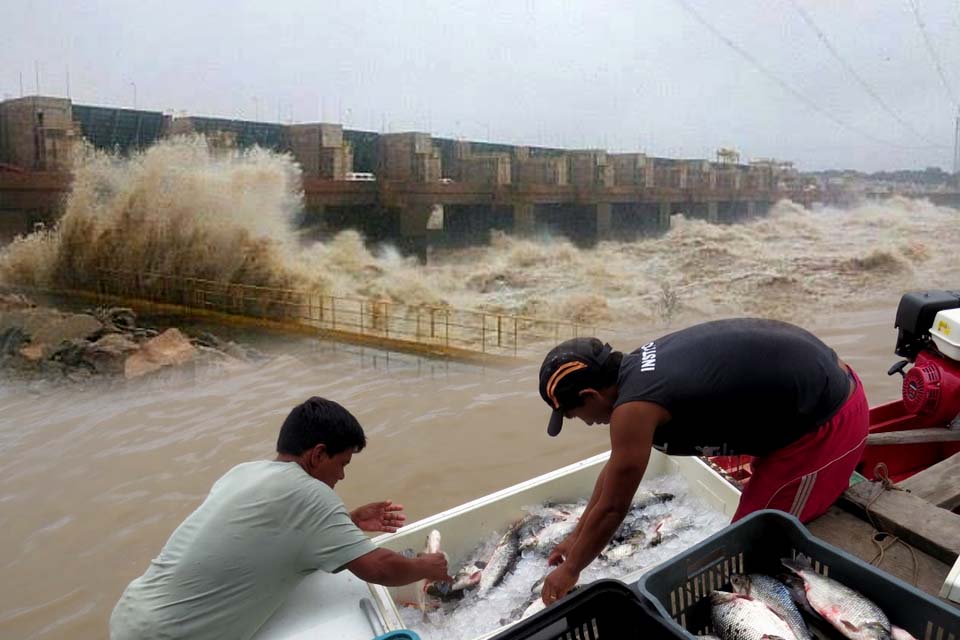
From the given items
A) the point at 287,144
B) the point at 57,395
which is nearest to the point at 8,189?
the point at 57,395

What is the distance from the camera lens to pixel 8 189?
7789mm

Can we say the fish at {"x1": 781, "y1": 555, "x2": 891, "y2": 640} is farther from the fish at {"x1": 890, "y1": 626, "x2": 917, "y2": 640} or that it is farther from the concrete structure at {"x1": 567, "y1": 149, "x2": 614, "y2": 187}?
the concrete structure at {"x1": 567, "y1": 149, "x2": 614, "y2": 187}

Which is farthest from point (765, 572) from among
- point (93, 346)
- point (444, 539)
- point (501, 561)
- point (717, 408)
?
point (93, 346)

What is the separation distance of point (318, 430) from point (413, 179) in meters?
9.00

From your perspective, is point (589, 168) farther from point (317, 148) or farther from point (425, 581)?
point (425, 581)

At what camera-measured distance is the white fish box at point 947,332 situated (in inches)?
127

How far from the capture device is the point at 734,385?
197 cm

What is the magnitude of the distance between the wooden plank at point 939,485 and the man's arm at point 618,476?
132 centimetres

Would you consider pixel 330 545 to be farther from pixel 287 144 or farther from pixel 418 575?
pixel 287 144

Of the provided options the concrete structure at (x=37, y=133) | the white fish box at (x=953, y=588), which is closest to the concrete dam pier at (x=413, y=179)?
the concrete structure at (x=37, y=133)

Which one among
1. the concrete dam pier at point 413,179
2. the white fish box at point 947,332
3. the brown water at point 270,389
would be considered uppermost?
the concrete dam pier at point 413,179

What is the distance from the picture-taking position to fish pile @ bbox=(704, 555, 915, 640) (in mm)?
1441

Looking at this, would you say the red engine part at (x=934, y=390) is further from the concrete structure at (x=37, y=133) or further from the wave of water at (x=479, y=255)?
the concrete structure at (x=37, y=133)

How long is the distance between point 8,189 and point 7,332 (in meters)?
1.70
